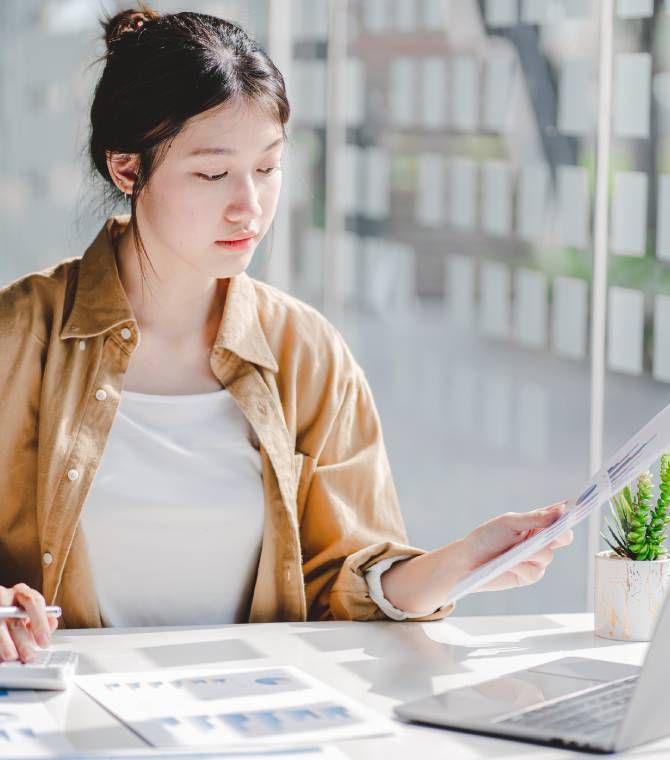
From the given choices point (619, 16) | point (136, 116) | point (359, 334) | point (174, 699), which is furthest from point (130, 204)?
point (359, 334)

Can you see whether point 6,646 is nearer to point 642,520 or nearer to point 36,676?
point 36,676

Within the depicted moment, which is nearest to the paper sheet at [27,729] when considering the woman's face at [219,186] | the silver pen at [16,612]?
the silver pen at [16,612]

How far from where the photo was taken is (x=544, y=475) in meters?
3.32

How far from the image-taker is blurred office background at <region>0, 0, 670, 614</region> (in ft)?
9.63

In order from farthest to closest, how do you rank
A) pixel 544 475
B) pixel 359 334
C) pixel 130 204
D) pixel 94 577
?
pixel 359 334 → pixel 544 475 → pixel 130 204 → pixel 94 577

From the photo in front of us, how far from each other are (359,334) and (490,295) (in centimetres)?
66

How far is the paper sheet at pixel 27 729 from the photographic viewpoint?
121 cm

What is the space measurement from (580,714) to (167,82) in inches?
38.7

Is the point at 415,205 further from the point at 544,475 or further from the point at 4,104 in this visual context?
the point at 4,104

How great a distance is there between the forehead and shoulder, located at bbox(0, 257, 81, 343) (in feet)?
0.90

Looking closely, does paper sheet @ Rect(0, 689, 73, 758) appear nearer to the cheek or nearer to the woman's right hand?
the woman's right hand

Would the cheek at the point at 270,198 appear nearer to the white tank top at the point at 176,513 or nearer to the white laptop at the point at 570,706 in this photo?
the white tank top at the point at 176,513

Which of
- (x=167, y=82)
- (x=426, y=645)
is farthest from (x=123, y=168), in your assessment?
(x=426, y=645)

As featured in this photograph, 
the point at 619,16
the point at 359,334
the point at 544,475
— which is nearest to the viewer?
the point at 619,16
